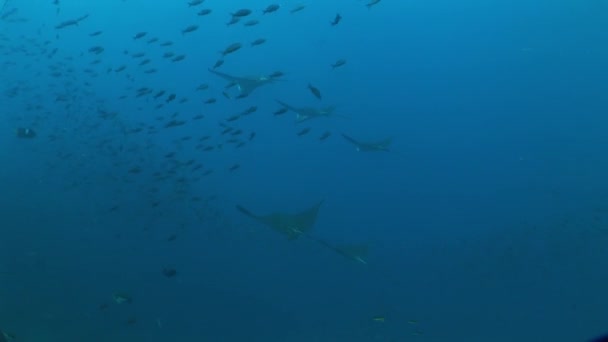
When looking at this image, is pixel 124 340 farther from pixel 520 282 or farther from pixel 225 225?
pixel 520 282

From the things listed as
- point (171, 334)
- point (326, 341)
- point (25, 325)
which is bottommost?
point (326, 341)

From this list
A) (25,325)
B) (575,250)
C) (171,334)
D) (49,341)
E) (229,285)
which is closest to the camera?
(49,341)

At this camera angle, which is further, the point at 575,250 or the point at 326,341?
the point at 575,250

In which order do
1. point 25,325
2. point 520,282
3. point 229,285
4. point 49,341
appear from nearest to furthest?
point 49,341 < point 25,325 < point 229,285 < point 520,282

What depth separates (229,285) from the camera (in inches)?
522

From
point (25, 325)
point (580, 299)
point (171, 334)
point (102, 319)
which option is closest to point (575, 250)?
point (580, 299)

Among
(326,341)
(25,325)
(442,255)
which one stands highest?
(25,325)

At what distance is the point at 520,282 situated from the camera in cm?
1531

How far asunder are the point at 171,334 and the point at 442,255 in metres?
8.67

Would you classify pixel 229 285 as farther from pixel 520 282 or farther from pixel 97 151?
pixel 520 282

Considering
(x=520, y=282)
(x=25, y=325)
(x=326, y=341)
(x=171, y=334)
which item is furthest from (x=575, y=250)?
(x=25, y=325)

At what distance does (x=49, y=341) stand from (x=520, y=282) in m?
12.1

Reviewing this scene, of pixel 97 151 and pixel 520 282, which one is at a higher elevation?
pixel 97 151

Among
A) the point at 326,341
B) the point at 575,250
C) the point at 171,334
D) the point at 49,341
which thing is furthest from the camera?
the point at 575,250
